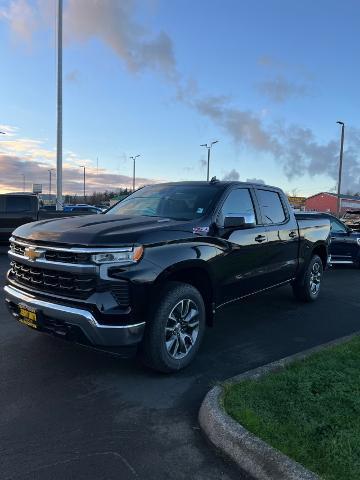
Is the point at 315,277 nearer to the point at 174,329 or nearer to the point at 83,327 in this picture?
the point at 174,329

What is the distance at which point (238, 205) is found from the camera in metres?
5.70

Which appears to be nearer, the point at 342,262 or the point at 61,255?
the point at 61,255

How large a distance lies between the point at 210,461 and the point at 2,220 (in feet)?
42.3

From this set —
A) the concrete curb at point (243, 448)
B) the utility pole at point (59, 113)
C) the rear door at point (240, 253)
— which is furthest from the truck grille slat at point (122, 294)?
the utility pole at point (59, 113)

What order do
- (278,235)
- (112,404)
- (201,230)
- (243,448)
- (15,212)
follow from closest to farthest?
(243,448)
(112,404)
(201,230)
(278,235)
(15,212)

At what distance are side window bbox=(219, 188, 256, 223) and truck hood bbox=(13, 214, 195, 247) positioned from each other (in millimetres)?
720

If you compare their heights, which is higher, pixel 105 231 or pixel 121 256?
pixel 105 231

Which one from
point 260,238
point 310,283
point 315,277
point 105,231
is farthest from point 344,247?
point 105,231

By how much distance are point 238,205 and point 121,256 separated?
2140 millimetres

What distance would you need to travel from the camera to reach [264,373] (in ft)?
14.1

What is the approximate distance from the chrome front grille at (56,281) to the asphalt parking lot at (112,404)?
858 millimetres

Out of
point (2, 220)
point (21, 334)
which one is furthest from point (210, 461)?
point (2, 220)

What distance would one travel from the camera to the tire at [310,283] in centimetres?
777

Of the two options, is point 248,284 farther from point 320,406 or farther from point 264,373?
point 320,406
